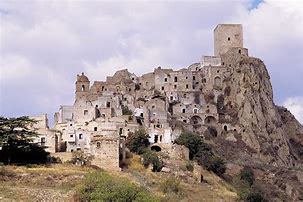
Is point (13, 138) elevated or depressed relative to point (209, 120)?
depressed

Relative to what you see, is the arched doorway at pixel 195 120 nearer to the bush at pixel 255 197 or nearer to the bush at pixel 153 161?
the bush at pixel 255 197

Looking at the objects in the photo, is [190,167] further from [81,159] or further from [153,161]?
[81,159]

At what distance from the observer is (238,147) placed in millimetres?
100750

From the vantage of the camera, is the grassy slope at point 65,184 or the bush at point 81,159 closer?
the grassy slope at point 65,184

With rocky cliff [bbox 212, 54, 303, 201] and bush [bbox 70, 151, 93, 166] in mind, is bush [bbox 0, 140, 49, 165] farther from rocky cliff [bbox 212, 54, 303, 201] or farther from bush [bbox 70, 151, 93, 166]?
rocky cliff [bbox 212, 54, 303, 201]

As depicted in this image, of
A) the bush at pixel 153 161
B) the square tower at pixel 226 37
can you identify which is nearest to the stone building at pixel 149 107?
the square tower at pixel 226 37

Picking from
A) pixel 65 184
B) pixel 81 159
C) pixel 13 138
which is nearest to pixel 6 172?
pixel 65 184

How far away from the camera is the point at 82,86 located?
108 metres

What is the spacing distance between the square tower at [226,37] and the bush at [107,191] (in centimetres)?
6367

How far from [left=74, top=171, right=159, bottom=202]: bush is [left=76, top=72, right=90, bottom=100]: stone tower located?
154ft

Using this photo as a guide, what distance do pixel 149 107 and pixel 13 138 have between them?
34.2m

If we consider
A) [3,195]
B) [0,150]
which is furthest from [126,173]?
[3,195]

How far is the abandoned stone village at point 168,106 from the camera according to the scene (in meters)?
83.8

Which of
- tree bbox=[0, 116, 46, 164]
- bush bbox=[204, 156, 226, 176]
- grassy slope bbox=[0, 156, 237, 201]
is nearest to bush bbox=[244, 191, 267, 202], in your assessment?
grassy slope bbox=[0, 156, 237, 201]
